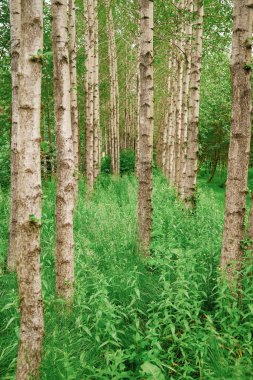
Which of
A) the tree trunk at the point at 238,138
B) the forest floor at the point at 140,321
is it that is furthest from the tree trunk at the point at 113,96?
the tree trunk at the point at 238,138

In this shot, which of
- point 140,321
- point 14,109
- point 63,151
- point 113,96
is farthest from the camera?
point 113,96

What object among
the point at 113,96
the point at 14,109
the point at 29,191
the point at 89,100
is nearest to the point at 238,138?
the point at 29,191

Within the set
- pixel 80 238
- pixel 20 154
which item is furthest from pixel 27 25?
pixel 80 238

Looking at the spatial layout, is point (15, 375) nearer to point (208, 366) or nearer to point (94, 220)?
point (208, 366)

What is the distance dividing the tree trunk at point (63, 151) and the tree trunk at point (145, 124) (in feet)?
5.32

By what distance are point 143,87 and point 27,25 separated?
10.3 ft

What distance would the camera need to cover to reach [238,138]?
3.82 m

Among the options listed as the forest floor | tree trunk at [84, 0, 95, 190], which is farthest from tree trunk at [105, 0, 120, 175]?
the forest floor

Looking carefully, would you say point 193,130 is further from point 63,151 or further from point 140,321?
point 140,321

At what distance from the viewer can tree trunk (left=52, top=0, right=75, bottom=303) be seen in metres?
4.11

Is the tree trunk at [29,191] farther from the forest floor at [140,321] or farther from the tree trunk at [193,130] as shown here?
the tree trunk at [193,130]

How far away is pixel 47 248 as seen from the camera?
587 cm

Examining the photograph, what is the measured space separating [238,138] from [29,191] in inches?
96.2

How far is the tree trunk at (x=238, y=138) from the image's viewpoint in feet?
12.3
